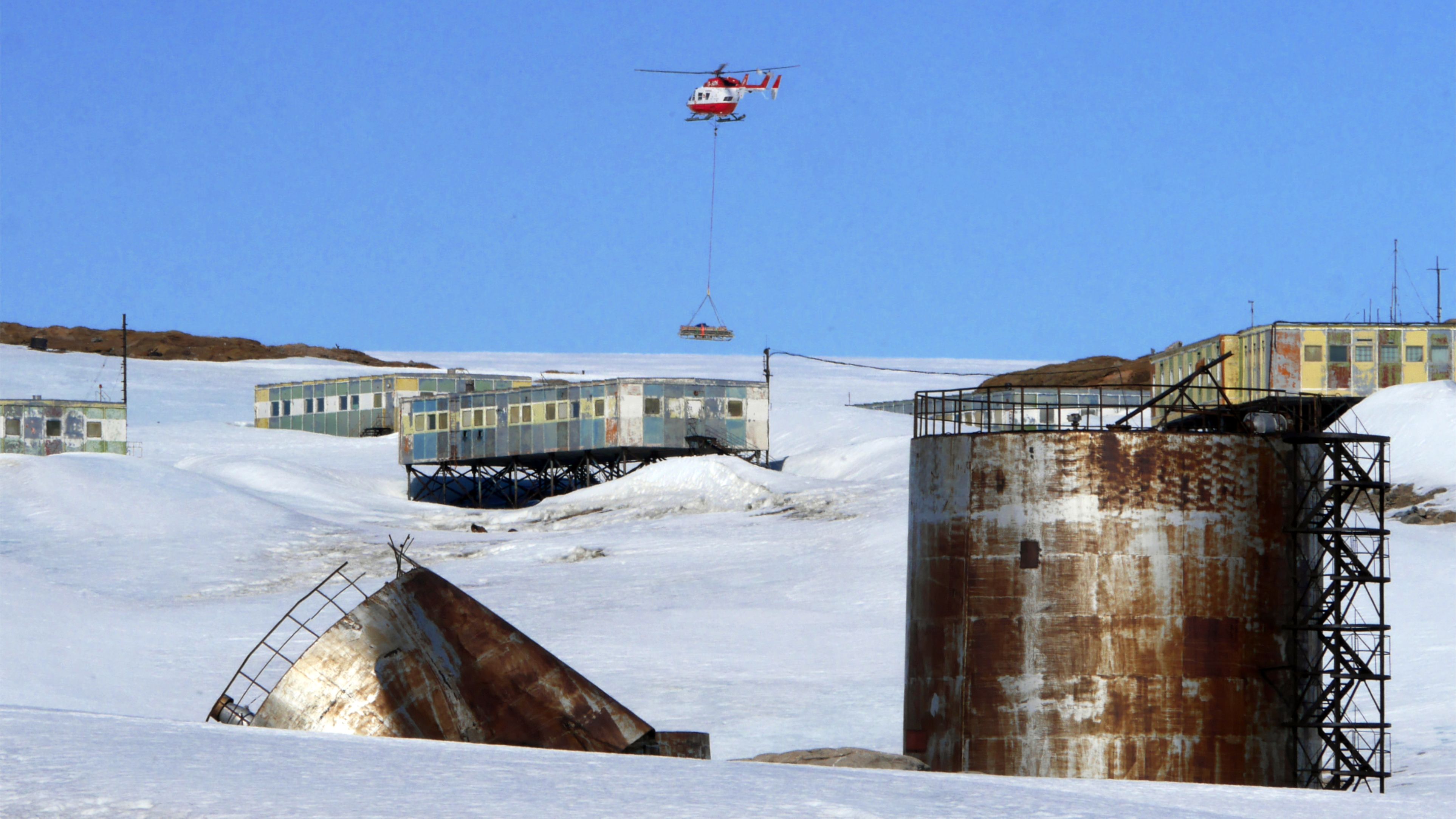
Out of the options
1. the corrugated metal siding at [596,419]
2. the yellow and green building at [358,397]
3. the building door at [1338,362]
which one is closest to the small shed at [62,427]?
the corrugated metal siding at [596,419]

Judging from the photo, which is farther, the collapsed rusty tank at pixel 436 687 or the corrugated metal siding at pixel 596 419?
the corrugated metal siding at pixel 596 419

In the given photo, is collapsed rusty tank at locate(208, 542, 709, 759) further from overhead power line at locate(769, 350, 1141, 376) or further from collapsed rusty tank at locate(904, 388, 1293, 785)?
overhead power line at locate(769, 350, 1141, 376)

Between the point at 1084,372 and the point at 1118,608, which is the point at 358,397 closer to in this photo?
the point at 1084,372

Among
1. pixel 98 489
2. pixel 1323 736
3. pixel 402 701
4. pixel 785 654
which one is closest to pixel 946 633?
pixel 1323 736

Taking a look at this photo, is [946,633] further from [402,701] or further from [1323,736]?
[402,701]

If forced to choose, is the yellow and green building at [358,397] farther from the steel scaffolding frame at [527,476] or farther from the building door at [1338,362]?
the building door at [1338,362]

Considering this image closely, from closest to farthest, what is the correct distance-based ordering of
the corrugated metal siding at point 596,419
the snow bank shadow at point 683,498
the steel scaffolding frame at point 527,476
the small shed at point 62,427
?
Answer: the snow bank shadow at point 683,498
the corrugated metal siding at point 596,419
the steel scaffolding frame at point 527,476
the small shed at point 62,427

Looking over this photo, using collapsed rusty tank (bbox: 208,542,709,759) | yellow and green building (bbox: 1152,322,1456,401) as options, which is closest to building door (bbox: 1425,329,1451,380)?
yellow and green building (bbox: 1152,322,1456,401)
